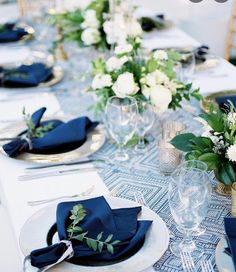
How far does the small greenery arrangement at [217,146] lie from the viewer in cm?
108

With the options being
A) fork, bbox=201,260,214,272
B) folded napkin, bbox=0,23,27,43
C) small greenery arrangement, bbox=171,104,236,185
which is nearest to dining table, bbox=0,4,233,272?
fork, bbox=201,260,214,272

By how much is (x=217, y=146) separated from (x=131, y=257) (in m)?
0.34

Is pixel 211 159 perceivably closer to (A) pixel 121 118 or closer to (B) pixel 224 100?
(A) pixel 121 118

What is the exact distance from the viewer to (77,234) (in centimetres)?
98

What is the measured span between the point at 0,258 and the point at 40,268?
1.41 ft

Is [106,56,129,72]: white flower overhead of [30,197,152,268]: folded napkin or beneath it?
overhead

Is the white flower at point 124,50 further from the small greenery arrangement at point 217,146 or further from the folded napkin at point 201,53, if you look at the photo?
the folded napkin at point 201,53

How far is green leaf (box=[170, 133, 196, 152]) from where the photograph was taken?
1.16 meters

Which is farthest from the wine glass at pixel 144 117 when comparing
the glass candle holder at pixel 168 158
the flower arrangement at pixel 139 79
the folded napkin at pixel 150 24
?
the folded napkin at pixel 150 24

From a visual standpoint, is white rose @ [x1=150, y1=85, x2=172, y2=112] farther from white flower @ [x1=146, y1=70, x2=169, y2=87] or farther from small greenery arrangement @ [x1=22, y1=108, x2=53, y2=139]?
small greenery arrangement @ [x1=22, y1=108, x2=53, y2=139]

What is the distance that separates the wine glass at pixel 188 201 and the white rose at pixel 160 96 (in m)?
0.35

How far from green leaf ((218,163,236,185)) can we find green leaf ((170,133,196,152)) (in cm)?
10

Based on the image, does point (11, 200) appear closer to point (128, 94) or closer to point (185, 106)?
point (128, 94)

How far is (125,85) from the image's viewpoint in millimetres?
1372
